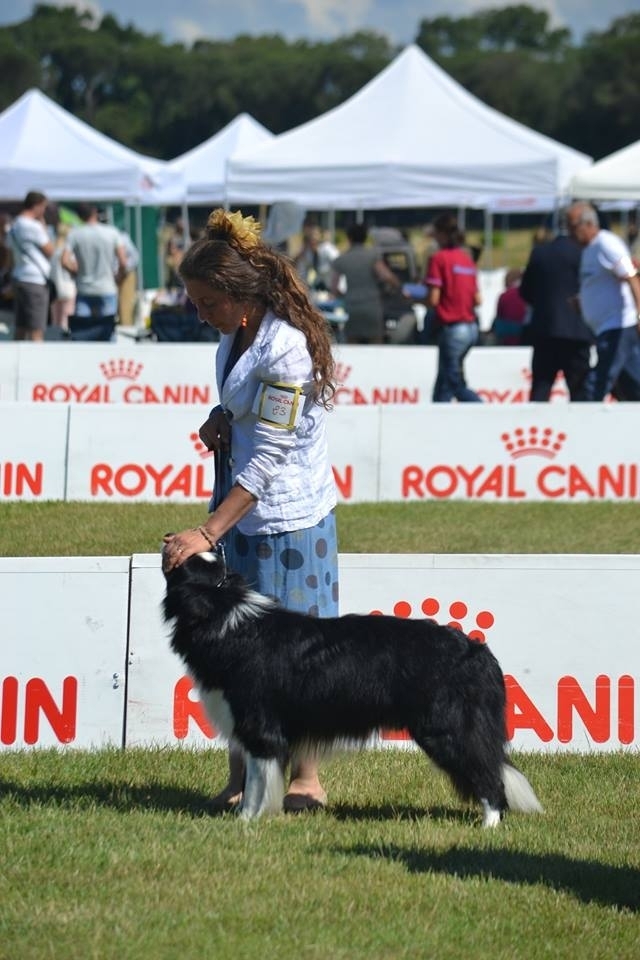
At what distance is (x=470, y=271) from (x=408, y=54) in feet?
28.6

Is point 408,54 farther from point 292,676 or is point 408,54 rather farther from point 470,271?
point 292,676

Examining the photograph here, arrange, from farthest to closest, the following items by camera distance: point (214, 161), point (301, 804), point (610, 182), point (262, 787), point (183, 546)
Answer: point (214, 161)
point (610, 182)
point (301, 804)
point (262, 787)
point (183, 546)

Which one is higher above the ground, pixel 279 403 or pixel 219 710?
pixel 279 403

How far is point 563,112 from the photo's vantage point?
3386 inches

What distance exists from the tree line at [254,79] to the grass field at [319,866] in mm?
76728

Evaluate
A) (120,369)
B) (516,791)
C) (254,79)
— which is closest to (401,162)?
(120,369)

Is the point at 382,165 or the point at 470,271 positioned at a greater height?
the point at 382,165

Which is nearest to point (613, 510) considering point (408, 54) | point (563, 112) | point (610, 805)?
point (610, 805)

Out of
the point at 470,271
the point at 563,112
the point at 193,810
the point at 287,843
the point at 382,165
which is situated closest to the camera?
the point at 287,843

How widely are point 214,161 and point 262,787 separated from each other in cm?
2376

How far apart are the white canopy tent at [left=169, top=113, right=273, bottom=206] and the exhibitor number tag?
20.1m

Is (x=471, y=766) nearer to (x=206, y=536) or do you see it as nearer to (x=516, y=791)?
(x=516, y=791)

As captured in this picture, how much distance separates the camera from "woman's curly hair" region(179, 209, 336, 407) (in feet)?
16.0

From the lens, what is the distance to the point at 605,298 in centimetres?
1245
